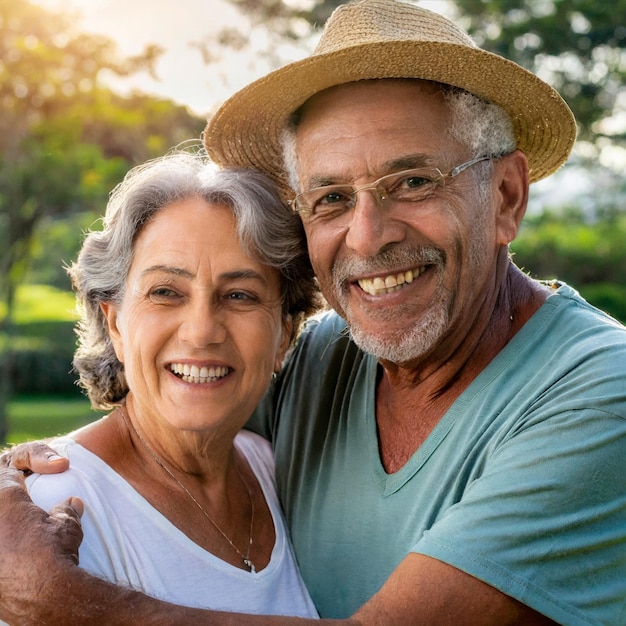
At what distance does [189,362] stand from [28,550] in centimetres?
77

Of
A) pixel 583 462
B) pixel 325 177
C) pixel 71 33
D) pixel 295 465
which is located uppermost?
pixel 71 33

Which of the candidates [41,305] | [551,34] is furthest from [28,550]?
[41,305]

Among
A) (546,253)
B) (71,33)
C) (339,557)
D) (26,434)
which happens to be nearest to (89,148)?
(71,33)

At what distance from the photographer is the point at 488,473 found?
226cm

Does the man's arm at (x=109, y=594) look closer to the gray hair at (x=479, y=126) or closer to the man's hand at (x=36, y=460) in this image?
the man's hand at (x=36, y=460)

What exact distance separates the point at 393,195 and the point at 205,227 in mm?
595

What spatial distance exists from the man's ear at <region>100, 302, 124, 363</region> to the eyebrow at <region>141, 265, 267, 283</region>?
0.77ft

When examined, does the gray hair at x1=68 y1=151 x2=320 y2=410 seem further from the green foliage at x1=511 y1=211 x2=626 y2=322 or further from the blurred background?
the green foliage at x1=511 y1=211 x2=626 y2=322

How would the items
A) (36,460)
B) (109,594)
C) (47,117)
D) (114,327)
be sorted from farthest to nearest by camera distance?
(47,117)
(114,327)
(36,460)
(109,594)

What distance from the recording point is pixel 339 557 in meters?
2.80

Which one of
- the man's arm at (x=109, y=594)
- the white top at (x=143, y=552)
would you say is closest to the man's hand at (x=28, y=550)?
the man's arm at (x=109, y=594)

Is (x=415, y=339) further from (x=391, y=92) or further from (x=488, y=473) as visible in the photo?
(x=391, y=92)

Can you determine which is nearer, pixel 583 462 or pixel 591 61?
pixel 583 462

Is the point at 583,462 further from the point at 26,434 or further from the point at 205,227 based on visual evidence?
the point at 26,434
